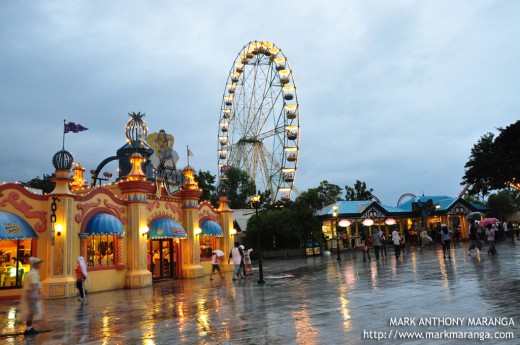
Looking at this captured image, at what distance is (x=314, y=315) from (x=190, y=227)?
15697mm

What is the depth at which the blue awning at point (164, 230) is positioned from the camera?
2103 cm

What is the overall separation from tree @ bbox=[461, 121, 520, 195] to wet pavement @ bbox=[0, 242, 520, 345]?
29887 millimetres

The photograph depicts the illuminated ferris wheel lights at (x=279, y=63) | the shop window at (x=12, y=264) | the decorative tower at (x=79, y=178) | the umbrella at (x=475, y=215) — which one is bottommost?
the shop window at (x=12, y=264)

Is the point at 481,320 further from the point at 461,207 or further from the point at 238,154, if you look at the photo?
the point at 461,207

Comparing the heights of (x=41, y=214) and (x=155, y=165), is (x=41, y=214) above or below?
below

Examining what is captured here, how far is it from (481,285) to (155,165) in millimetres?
18012

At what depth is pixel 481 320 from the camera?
24.4 feet

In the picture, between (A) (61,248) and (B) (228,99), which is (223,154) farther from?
(A) (61,248)

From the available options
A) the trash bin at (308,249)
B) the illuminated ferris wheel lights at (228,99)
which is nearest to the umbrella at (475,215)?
the trash bin at (308,249)

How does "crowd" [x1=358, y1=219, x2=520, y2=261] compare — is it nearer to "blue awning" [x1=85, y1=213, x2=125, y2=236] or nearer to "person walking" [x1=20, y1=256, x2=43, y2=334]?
"blue awning" [x1=85, y1=213, x2=125, y2=236]

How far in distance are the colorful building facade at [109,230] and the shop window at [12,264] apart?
1.3 inches

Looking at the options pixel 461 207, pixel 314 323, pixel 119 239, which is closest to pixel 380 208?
pixel 461 207

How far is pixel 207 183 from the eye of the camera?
60781mm

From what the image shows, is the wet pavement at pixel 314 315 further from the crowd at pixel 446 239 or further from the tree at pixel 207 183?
the tree at pixel 207 183
